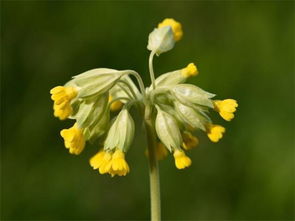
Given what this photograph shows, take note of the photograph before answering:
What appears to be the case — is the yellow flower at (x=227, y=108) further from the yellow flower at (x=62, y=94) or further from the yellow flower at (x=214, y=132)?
the yellow flower at (x=62, y=94)

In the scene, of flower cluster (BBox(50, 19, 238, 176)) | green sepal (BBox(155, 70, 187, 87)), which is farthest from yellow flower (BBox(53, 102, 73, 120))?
green sepal (BBox(155, 70, 187, 87))

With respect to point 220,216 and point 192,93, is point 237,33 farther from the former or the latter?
point 192,93

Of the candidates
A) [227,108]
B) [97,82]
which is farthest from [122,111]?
[227,108]

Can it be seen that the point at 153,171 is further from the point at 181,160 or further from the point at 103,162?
the point at 103,162

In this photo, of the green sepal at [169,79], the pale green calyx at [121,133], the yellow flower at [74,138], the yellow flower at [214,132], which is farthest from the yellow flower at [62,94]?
the yellow flower at [214,132]

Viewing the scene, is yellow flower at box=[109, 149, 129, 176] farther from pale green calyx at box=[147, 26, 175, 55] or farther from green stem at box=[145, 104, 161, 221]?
pale green calyx at box=[147, 26, 175, 55]

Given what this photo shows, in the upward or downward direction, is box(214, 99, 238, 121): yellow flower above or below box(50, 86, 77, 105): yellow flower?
below
